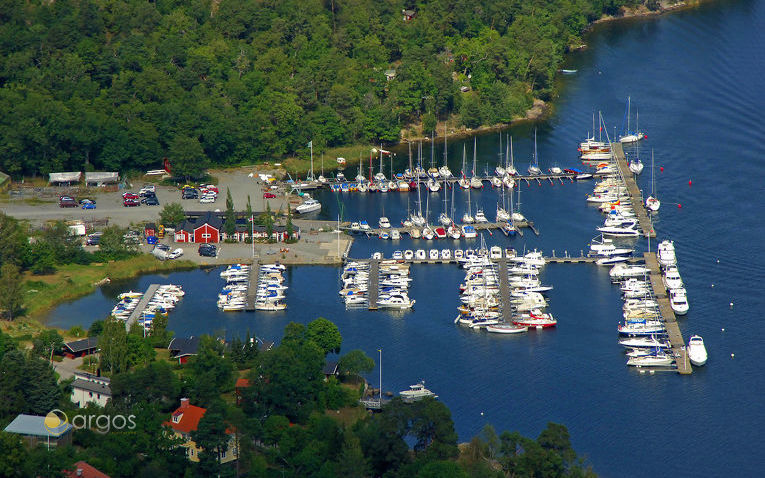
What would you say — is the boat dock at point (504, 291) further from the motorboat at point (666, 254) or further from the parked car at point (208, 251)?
the parked car at point (208, 251)

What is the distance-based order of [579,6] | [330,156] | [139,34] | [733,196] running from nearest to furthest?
[733,196] < [330,156] < [139,34] < [579,6]

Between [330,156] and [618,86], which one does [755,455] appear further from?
[618,86]

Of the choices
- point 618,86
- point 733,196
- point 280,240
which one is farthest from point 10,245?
point 618,86

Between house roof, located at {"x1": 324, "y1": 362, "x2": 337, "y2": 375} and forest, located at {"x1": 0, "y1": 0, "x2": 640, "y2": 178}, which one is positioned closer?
house roof, located at {"x1": 324, "y1": 362, "x2": 337, "y2": 375}

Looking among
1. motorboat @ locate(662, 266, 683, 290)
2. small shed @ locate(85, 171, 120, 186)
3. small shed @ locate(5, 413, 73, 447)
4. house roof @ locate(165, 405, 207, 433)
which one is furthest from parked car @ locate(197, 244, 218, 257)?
motorboat @ locate(662, 266, 683, 290)

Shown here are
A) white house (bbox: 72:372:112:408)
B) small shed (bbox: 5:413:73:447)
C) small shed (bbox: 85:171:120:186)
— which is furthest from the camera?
small shed (bbox: 85:171:120:186)

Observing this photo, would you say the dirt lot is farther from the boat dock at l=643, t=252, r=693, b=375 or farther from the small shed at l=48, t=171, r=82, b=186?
the boat dock at l=643, t=252, r=693, b=375

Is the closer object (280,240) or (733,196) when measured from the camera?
(280,240)
